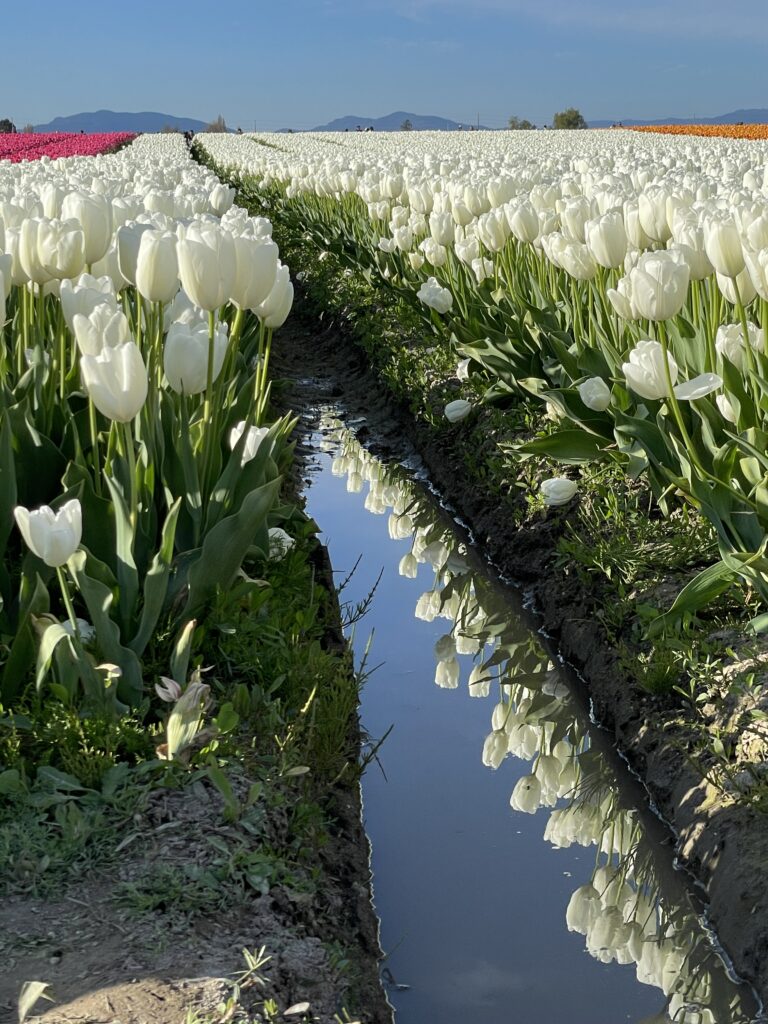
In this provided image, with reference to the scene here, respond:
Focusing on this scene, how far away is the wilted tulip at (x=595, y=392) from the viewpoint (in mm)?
4496

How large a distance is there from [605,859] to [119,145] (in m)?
33.9

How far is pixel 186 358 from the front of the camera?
2994 millimetres

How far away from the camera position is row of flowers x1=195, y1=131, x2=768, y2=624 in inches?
132

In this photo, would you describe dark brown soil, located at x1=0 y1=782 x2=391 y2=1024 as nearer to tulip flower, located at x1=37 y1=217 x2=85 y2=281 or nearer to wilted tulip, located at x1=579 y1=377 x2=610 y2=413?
tulip flower, located at x1=37 y1=217 x2=85 y2=281

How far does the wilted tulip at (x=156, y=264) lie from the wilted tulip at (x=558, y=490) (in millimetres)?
2144

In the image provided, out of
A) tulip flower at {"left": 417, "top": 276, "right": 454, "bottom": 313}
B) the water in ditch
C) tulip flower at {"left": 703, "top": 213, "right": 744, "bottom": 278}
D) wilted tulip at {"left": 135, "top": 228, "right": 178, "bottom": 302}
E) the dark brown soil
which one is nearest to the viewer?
the dark brown soil

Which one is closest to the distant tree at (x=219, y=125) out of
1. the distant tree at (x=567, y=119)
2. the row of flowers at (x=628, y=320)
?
the distant tree at (x=567, y=119)

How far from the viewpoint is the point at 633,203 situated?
4180 mm

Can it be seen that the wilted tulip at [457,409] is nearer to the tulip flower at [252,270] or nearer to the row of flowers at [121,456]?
the row of flowers at [121,456]

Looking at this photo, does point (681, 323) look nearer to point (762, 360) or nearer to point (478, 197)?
point (762, 360)

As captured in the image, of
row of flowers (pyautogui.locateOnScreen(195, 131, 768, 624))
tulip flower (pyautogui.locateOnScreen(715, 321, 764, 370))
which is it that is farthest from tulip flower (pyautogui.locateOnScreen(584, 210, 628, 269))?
tulip flower (pyautogui.locateOnScreen(715, 321, 764, 370))

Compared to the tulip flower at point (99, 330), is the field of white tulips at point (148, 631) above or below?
below

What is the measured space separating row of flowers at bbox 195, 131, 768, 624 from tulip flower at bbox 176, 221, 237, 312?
46.0 inches

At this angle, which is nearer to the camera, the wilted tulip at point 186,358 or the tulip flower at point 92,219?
the wilted tulip at point 186,358
